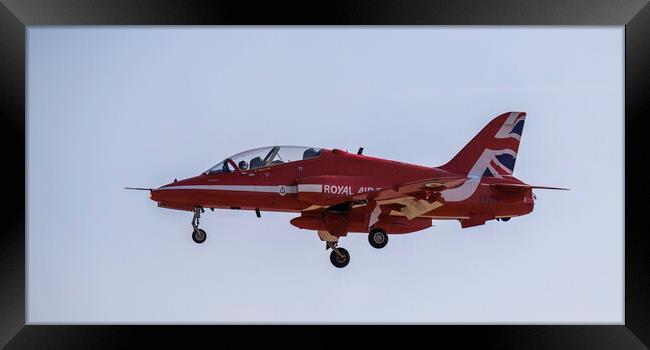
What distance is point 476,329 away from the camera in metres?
18.0

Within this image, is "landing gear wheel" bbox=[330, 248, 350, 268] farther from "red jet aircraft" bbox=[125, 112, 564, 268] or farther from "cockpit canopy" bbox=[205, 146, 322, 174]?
"cockpit canopy" bbox=[205, 146, 322, 174]

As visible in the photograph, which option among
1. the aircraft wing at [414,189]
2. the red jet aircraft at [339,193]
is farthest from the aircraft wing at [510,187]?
the aircraft wing at [414,189]

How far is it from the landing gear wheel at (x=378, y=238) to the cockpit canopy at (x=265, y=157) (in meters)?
2.10

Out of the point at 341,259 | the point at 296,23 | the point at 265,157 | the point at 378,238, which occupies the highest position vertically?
the point at 296,23

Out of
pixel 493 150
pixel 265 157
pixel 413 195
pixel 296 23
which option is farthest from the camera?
pixel 493 150

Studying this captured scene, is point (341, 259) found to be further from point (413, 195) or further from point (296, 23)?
point (296, 23)

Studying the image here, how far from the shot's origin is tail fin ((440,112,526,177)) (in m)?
25.8

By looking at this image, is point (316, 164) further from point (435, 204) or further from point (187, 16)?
point (187, 16)

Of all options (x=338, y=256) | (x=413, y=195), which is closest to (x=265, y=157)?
(x=338, y=256)

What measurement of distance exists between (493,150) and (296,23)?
934cm

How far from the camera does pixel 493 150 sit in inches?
1029

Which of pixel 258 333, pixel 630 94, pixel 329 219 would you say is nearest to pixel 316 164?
pixel 329 219

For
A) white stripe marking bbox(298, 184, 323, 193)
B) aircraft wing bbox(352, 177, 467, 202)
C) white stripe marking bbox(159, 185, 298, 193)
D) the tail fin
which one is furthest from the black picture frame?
the tail fin

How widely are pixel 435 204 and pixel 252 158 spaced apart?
4.14 metres
